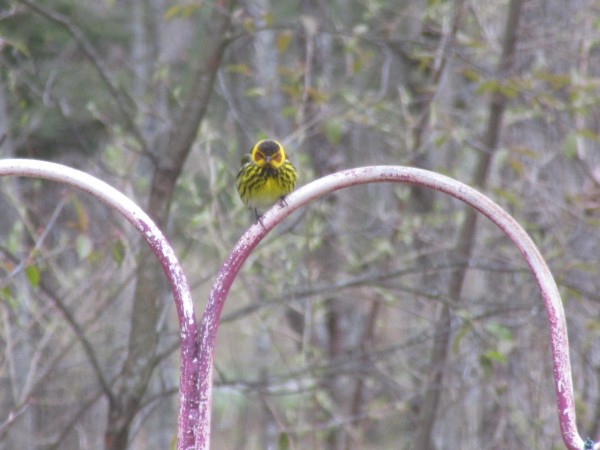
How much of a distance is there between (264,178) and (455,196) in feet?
4.89

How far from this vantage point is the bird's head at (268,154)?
3.32 m

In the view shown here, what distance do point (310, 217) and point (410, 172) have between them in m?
2.94

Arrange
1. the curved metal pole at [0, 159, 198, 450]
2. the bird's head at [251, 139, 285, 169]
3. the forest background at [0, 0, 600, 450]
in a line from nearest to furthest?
the curved metal pole at [0, 159, 198, 450] < the bird's head at [251, 139, 285, 169] < the forest background at [0, 0, 600, 450]

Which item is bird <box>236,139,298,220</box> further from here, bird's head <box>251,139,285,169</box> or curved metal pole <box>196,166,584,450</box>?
curved metal pole <box>196,166,584,450</box>

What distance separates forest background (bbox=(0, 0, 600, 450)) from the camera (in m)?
4.07

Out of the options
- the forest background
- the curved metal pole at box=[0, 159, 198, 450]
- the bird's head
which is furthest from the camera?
the forest background

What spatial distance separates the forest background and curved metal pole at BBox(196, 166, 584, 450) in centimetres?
146

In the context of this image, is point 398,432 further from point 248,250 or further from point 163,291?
point 248,250

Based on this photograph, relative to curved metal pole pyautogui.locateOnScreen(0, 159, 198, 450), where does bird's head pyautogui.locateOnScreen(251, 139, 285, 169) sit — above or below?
above

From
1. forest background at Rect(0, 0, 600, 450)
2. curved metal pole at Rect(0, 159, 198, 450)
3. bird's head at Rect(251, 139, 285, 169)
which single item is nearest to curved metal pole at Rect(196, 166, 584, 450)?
curved metal pole at Rect(0, 159, 198, 450)

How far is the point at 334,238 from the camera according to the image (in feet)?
18.3

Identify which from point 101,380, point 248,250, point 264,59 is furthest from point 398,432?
point 248,250

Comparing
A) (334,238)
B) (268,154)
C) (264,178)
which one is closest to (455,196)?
(268,154)

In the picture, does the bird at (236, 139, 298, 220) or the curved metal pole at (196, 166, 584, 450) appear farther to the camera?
the bird at (236, 139, 298, 220)
